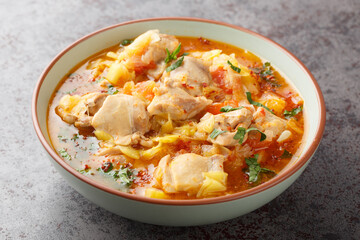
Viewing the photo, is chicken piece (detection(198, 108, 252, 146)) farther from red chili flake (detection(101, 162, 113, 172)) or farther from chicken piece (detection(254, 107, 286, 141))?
red chili flake (detection(101, 162, 113, 172))

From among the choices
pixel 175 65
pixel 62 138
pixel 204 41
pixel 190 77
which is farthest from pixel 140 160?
pixel 204 41

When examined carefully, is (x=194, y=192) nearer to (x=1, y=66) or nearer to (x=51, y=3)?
(x=1, y=66)

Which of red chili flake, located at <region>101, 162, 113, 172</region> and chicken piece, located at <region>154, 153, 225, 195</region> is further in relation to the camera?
red chili flake, located at <region>101, 162, 113, 172</region>

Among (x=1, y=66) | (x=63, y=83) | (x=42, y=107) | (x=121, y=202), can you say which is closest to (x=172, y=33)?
(x=63, y=83)

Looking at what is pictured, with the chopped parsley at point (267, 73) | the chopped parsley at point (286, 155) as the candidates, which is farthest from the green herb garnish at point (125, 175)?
the chopped parsley at point (267, 73)

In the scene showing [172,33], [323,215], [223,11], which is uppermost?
[172,33]

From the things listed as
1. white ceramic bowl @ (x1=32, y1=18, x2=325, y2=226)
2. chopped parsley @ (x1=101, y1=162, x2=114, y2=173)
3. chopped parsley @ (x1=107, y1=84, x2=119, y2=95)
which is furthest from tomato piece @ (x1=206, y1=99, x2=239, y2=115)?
chopped parsley @ (x1=101, y1=162, x2=114, y2=173)

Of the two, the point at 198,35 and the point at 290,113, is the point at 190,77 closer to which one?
the point at 290,113
